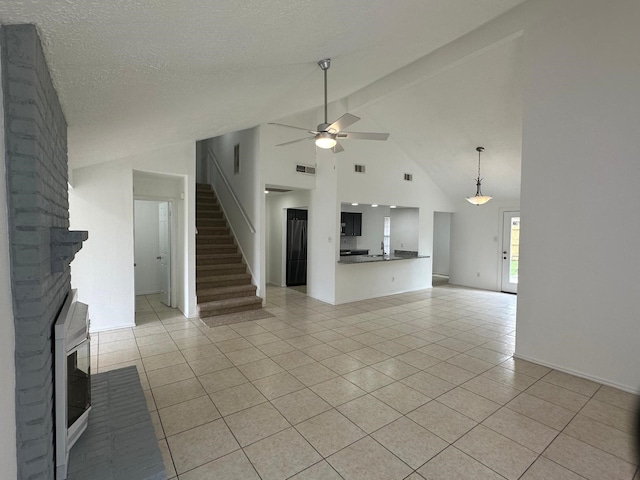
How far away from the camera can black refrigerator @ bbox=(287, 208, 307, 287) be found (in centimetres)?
773

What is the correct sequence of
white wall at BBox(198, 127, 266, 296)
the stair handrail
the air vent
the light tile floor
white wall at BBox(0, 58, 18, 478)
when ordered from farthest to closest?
the air vent
the stair handrail
white wall at BBox(198, 127, 266, 296)
the light tile floor
white wall at BBox(0, 58, 18, 478)

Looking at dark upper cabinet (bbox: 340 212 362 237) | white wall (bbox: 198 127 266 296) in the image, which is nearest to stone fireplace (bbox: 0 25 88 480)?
white wall (bbox: 198 127 266 296)

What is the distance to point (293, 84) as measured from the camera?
3.07 metres

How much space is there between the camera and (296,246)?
25.9ft

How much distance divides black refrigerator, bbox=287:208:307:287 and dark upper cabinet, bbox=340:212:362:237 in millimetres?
1041

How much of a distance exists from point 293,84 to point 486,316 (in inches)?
199

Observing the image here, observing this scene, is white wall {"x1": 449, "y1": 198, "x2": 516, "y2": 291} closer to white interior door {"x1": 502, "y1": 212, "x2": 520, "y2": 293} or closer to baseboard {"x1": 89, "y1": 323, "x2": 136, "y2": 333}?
white interior door {"x1": 502, "y1": 212, "x2": 520, "y2": 293}

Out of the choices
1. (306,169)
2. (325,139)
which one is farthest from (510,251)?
(325,139)

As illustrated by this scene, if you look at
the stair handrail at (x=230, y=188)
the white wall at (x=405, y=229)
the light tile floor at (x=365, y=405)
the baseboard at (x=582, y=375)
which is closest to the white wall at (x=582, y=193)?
the baseboard at (x=582, y=375)

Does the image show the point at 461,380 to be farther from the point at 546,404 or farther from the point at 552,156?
the point at 552,156

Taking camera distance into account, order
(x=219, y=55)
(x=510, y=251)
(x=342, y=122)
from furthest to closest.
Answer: (x=510, y=251) < (x=342, y=122) < (x=219, y=55)

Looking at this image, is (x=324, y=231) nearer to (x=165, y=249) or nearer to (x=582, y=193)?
(x=165, y=249)

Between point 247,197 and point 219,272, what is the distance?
1589mm

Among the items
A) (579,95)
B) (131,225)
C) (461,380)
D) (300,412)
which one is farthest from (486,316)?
(131,225)
